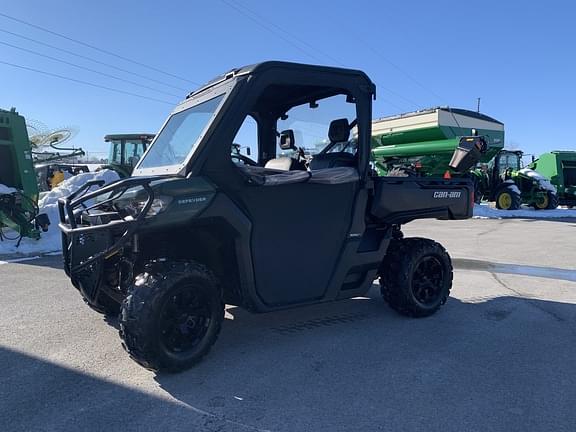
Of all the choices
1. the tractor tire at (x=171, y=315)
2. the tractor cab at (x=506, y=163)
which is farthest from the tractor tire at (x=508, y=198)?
the tractor tire at (x=171, y=315)

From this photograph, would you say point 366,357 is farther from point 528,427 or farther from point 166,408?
point 166,408

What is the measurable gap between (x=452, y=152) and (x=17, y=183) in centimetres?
1297

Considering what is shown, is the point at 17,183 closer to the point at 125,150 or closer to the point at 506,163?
the point at 125,150

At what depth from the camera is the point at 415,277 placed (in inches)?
191

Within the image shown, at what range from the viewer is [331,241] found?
4.20 metres

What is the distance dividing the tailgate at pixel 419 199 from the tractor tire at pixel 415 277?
1.01 ft

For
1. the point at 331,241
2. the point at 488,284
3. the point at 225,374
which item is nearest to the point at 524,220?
the point at 488,284

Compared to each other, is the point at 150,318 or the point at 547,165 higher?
the point at 547,165

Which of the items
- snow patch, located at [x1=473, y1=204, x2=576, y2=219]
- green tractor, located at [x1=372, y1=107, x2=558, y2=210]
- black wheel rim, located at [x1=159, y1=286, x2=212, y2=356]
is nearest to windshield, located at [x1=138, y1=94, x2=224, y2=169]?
black wheel rim, located at [x1=159, y1=286, x2=212, y2=356]

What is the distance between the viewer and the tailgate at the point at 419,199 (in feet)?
14.9

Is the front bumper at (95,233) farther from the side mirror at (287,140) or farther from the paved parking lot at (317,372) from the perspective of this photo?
the side mirror at (287,140)

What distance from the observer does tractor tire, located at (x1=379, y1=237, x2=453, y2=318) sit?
15.4 ft

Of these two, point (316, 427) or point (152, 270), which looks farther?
point (152, 270)

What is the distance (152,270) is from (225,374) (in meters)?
0.91
